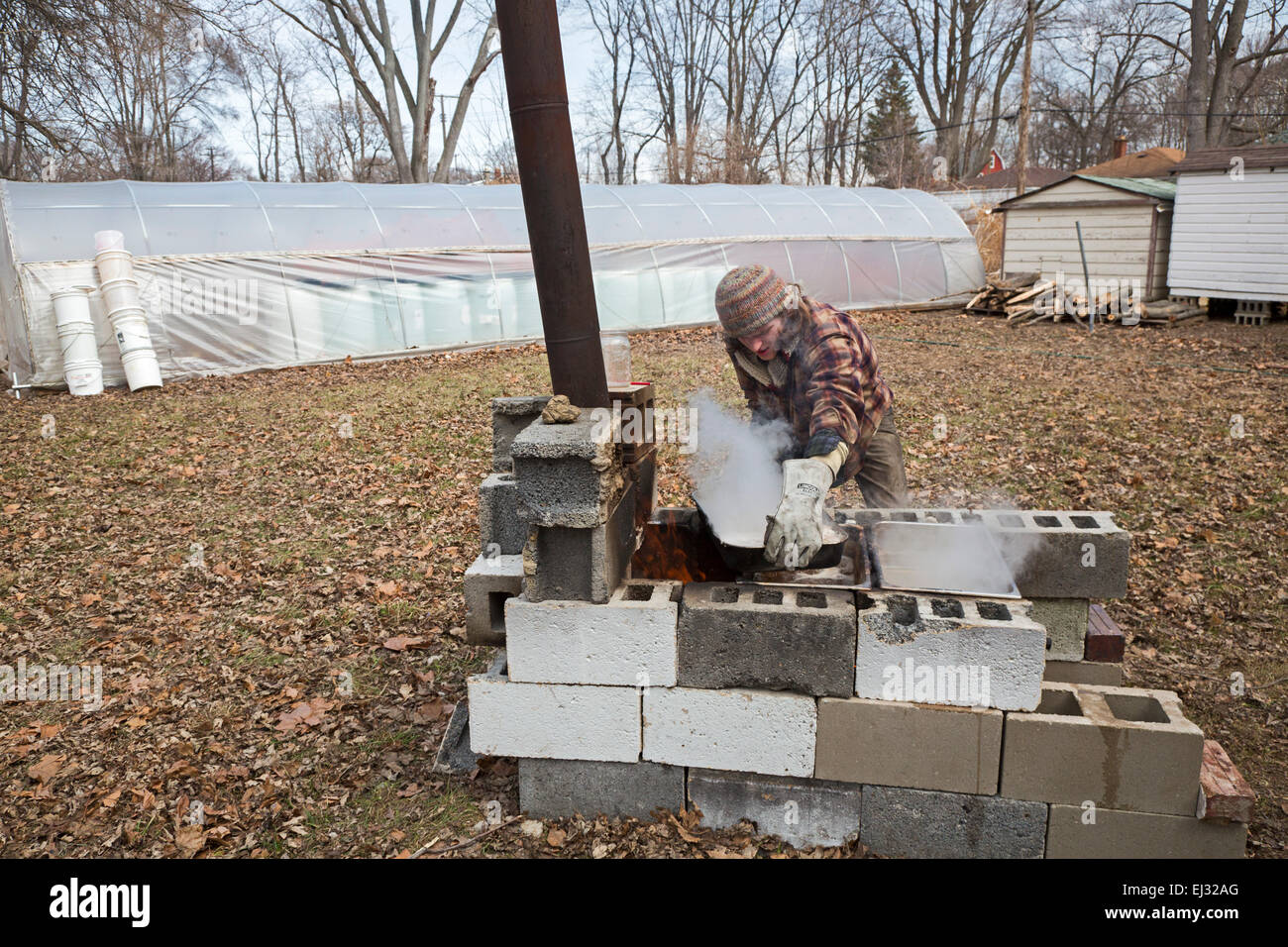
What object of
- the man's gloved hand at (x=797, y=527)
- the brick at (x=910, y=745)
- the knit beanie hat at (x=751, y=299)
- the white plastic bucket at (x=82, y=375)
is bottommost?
the brick at (x=910, y=745)

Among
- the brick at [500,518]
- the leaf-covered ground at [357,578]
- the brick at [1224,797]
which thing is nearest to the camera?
the brick at [1224,797]

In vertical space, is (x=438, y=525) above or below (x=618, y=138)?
below

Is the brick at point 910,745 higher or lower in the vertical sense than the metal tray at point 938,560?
lower

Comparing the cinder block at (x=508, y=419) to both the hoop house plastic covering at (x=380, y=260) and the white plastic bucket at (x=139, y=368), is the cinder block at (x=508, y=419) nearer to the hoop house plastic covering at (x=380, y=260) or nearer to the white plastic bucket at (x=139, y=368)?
the white plastic bucket at (x=139, y=368)

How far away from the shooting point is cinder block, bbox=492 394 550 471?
421 centimetres

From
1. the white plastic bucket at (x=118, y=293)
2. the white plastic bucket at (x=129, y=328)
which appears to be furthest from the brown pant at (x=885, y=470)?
the white plastic bucket at (x=118, y=293)

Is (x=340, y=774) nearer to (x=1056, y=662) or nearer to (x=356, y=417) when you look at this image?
(x=1056, y=662)

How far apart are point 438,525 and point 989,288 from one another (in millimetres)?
15456

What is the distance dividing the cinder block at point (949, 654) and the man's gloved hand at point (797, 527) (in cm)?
34

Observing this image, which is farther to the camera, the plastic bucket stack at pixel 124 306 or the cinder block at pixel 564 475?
the plastic bucket stack at pixel 124 306

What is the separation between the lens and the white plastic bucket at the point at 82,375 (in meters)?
12.7

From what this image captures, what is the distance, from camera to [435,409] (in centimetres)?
1154

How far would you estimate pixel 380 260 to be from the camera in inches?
605
